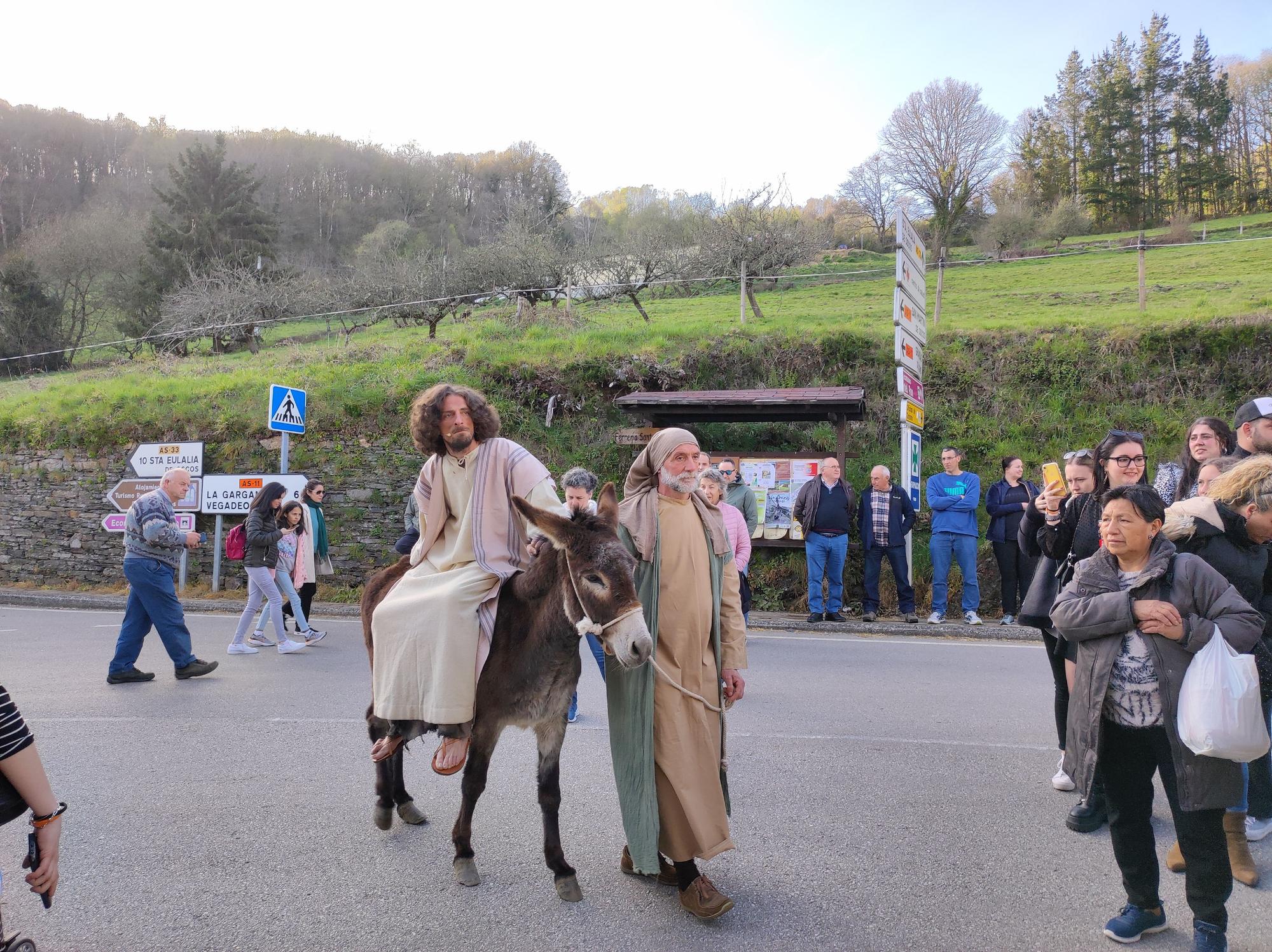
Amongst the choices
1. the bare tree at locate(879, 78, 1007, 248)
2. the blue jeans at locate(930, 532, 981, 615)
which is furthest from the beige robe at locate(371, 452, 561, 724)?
the bare tree at locate(879, 78, 1007, 248)

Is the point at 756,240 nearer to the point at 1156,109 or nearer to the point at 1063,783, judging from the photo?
the point at 1063,783

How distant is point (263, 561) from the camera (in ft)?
33.4

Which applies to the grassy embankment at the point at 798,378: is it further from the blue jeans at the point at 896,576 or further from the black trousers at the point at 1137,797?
the black trousers at the point at 1137,797

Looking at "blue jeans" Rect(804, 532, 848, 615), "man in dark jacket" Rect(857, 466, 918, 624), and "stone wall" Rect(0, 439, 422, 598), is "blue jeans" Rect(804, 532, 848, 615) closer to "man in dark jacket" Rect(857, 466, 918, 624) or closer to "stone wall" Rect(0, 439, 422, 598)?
"man in dark jacket" Rect(857, 466, 918, 624)

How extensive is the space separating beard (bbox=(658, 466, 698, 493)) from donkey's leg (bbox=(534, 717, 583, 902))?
4.21 feet

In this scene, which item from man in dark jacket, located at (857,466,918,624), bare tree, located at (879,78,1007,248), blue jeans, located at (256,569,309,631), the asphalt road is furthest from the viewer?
bare tree, located at (879,78,1007,248)

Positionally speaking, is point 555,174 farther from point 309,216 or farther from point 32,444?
point 32,444

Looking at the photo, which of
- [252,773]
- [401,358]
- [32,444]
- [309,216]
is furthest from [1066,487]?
[309,216]

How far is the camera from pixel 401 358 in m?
21.1

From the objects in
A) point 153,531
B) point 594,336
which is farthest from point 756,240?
point 153,531

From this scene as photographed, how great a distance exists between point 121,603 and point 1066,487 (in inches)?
640

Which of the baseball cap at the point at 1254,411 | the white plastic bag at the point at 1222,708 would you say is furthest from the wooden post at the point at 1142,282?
the white plastic bag at the point at 1222,708

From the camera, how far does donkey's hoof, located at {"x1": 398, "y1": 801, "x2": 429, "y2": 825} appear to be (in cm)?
488

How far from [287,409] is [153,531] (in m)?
6.72
